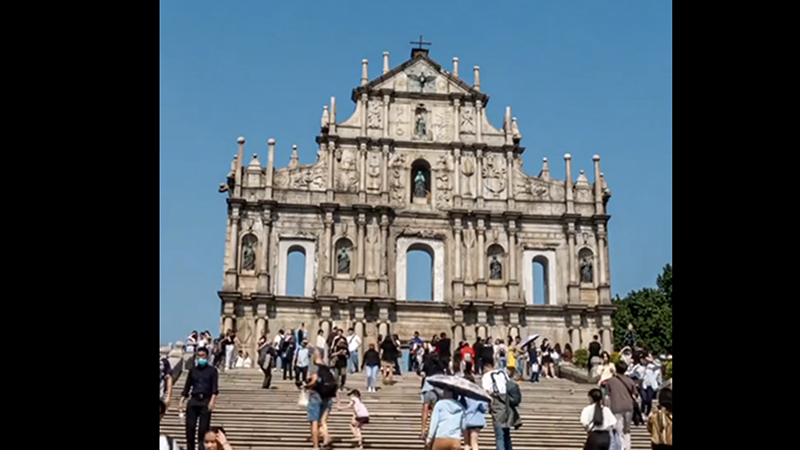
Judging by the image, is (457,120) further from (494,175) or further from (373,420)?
(373,420)

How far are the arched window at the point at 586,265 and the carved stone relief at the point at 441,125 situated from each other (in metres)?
7.79

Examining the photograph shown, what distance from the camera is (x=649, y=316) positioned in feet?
173

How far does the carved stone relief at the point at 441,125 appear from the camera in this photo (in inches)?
1519

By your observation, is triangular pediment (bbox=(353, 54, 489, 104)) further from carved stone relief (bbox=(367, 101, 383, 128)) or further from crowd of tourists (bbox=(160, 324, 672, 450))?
crowd of tourists (bbox=(160, 324, 672, 450))

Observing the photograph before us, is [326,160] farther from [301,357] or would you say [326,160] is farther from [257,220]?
[301,357]

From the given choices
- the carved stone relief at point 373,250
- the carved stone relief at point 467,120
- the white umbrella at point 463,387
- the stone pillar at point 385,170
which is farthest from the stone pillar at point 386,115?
the white umbrella at point 463,387

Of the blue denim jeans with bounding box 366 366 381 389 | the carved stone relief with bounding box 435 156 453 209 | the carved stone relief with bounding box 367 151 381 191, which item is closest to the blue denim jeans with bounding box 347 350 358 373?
the blue denim jeans with bounding box 366 366 381 389

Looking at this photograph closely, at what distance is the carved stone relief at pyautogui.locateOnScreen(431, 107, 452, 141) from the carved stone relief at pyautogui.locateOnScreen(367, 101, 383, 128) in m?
2.43

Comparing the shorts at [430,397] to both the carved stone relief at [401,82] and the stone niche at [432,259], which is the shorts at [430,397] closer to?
the stone niche at [432,259]
